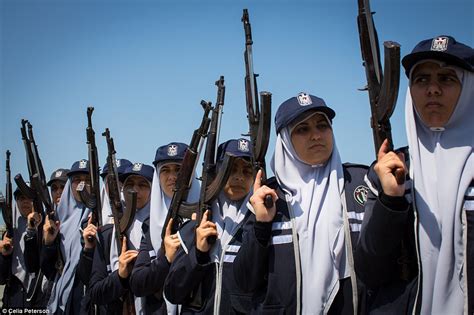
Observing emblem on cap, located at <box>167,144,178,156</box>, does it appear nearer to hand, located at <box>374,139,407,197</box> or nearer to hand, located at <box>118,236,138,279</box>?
hand, located at <box>118,236,138,279</box>

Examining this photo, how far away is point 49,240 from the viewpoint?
7.58 meters

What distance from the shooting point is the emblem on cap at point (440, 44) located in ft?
10.8

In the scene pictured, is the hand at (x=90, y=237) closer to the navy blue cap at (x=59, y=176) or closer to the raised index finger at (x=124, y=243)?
the raised index finger at (x=124, y=243)

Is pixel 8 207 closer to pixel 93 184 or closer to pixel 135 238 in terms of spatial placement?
pixel 93 184

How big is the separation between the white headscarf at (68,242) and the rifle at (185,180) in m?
2.20

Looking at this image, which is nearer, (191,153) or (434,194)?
(434,194)

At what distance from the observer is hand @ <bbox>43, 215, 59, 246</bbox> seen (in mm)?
7578

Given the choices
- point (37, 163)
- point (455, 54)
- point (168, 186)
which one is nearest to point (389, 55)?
point (455, 54)

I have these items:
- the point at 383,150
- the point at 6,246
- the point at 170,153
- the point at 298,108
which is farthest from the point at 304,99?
the point at 6,246

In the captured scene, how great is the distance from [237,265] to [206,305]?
3.03 feet

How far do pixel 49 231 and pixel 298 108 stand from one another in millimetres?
4971

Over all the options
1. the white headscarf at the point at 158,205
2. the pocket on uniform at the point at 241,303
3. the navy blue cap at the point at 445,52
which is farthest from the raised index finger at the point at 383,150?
the white headscarf at the point at 158,205

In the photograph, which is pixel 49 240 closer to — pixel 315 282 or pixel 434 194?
pixel 315 282

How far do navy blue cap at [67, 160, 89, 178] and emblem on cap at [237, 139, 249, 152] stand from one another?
11.5 feet
